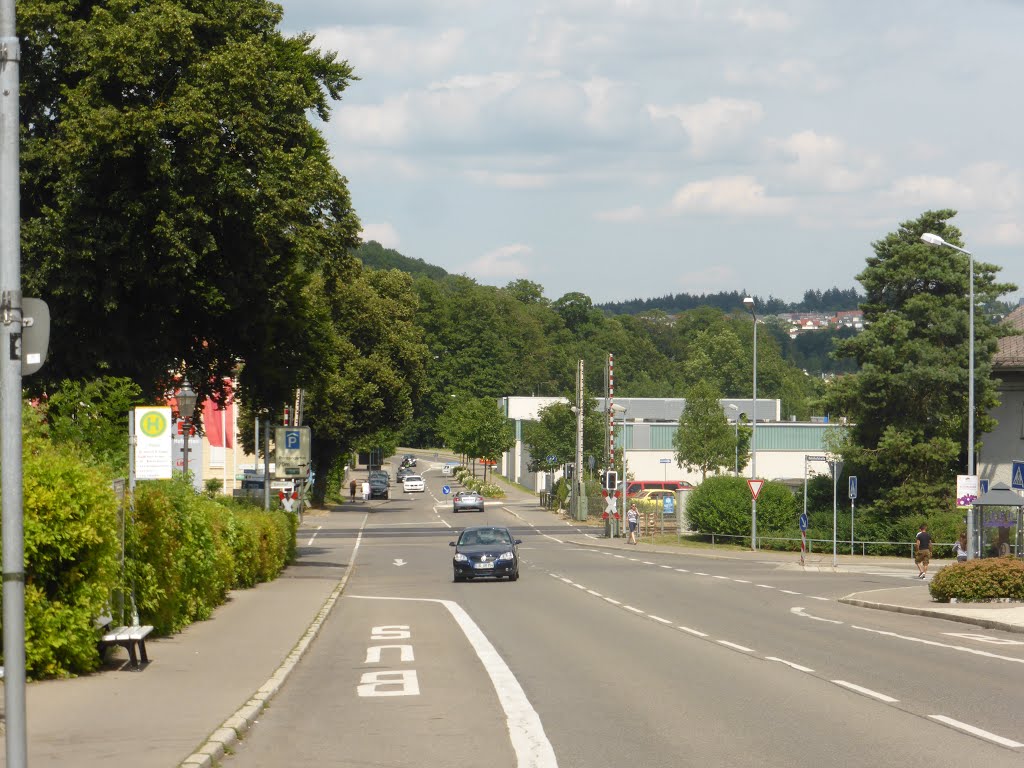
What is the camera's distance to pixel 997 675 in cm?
1482

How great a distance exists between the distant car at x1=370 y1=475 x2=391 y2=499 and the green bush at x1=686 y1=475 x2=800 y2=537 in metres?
A: 47.4

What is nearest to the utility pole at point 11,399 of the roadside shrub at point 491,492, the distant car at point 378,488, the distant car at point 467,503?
the distant car at point 467,503

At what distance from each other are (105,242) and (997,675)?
22.1 m

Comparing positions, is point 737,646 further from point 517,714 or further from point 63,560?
point 63,560

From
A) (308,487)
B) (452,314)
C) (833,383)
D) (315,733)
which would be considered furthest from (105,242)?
(452,314)

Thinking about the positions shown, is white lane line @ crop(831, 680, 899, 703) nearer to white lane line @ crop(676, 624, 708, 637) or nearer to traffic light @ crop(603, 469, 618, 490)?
white lane line @ crop(676, 624, 708, 637)

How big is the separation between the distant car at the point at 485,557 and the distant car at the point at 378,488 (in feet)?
221

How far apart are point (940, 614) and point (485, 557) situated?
13.4 m

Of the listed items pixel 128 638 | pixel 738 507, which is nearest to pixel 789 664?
pixel 128 638

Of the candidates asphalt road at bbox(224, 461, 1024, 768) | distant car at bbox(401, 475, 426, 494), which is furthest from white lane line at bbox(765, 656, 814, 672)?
distant car at bbox(401, 475, 426, 494)

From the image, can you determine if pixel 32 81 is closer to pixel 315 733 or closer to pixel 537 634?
pixel 537 634

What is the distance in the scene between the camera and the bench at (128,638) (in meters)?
14.2

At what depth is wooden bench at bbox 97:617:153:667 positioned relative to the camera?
14156mm

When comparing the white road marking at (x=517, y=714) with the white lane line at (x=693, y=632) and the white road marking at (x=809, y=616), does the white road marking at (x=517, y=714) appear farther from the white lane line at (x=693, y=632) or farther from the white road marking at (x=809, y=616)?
the white road marking at (x=809, y=616)
